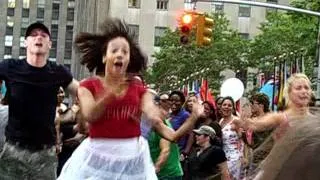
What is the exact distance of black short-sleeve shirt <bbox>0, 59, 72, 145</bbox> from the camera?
6.61 m

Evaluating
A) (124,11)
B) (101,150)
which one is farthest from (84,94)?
(124,11)

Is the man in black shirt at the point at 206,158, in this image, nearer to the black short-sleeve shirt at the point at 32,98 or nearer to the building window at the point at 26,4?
the black short-sleeve shirt at the point at 32,98

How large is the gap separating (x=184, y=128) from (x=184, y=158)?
19.7ft

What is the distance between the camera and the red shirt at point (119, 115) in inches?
244

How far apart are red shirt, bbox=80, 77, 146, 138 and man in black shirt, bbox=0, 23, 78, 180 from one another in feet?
1.35

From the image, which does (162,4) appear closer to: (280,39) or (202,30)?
(280,39)

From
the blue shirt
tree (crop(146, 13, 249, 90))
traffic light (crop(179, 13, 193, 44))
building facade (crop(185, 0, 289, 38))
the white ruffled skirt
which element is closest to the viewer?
the white ruffled skirt

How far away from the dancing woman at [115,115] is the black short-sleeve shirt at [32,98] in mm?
350

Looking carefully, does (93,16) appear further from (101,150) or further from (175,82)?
(101,150)

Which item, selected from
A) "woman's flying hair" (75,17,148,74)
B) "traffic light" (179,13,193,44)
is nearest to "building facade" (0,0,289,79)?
"traffic light" (179,13,193,44)

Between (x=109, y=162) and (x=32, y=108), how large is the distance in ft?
2.34

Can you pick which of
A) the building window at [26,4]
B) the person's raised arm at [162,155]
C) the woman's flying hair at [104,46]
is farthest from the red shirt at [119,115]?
the building window at [26,4]

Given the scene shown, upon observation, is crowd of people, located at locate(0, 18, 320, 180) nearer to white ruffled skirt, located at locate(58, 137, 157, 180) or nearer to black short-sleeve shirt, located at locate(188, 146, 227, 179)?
white ruffled skirt, located at locate(58, 137, 157, 180)

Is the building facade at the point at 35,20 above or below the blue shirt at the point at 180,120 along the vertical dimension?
above
